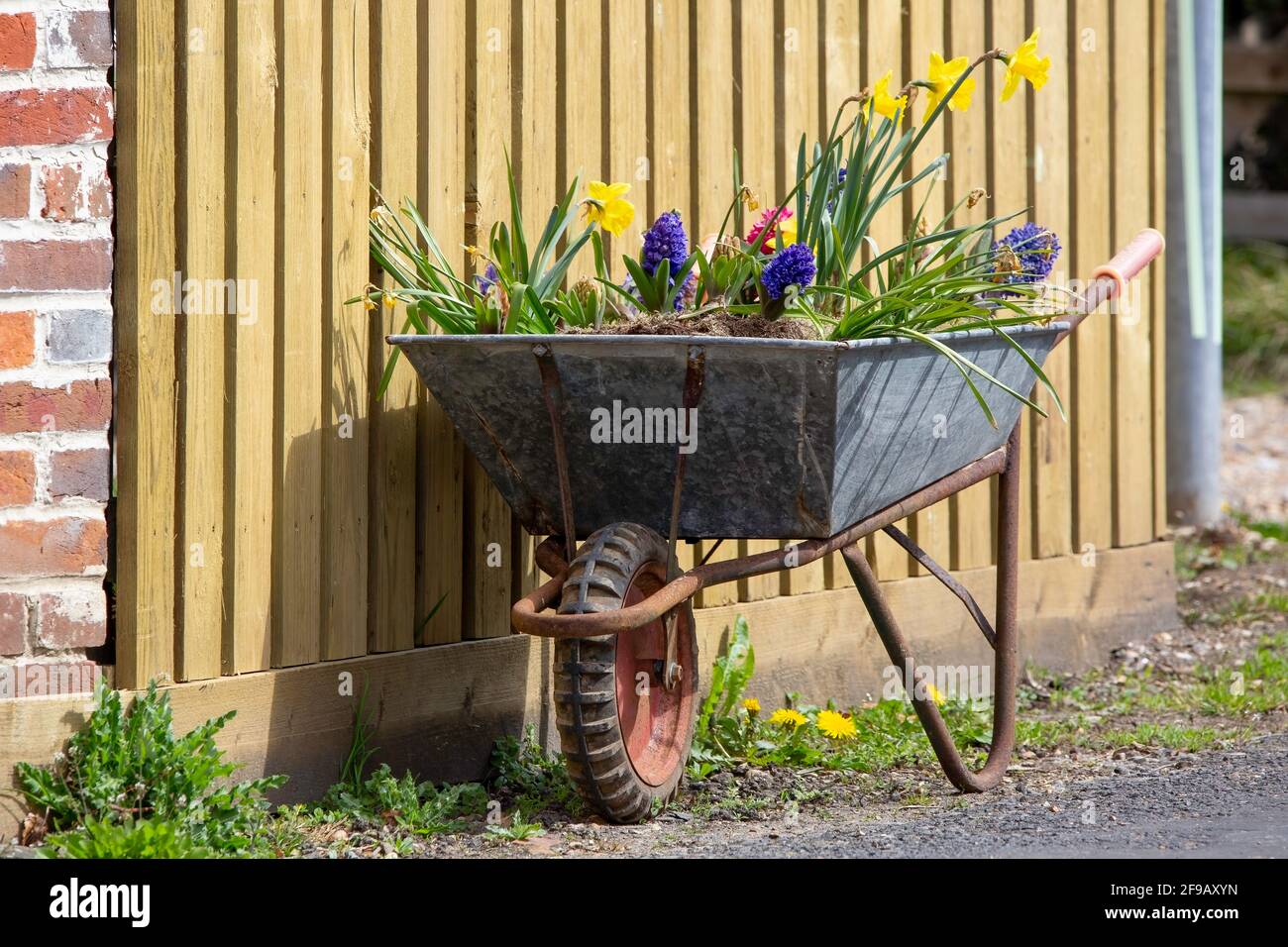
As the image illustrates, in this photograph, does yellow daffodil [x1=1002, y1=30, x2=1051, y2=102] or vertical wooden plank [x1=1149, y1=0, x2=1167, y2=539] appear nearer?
yellow daffodil [x1=1002, y1=30, x2=1051, y2=102]

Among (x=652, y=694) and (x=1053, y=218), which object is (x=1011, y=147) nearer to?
(x=1053, y=218)

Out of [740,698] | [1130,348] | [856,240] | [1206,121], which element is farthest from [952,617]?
[1206,121]

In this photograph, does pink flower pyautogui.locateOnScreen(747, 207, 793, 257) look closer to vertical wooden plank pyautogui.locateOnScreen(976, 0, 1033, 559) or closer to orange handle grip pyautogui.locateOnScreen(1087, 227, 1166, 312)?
orange handle grip pyautogui.locateOnScreen(1087, 227, 1166, 312)

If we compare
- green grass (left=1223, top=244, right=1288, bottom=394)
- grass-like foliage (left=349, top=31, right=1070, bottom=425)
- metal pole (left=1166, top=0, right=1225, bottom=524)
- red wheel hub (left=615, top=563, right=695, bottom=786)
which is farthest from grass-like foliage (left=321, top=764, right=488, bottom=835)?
green grass (left=1223, top=244, right=1288, bottom=394)

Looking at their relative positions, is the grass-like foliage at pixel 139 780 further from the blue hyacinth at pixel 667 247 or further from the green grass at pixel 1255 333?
the green grass at pixel 1255 333

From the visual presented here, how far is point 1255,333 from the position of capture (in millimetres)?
9562

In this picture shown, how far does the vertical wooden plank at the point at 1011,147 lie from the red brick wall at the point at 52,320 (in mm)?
2663

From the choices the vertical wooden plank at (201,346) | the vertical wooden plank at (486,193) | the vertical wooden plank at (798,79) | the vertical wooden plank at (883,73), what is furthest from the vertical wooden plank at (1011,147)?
the vertical wooden plank at (201,346)

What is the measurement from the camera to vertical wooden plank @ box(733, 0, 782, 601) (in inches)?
152

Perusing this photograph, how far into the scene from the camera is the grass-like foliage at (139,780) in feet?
8.38

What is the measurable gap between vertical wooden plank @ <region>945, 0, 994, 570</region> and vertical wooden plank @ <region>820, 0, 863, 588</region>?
392mm

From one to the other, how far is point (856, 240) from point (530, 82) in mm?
836

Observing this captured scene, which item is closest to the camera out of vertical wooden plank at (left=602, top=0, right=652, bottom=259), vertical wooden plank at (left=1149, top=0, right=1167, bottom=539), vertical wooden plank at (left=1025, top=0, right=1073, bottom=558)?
vertical wooden plank at (left=602, top=0, right=652, bottom=259)

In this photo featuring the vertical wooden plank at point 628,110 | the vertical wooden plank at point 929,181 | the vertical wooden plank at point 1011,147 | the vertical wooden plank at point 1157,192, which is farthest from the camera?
the vertical wooden plank at point 1157,192
